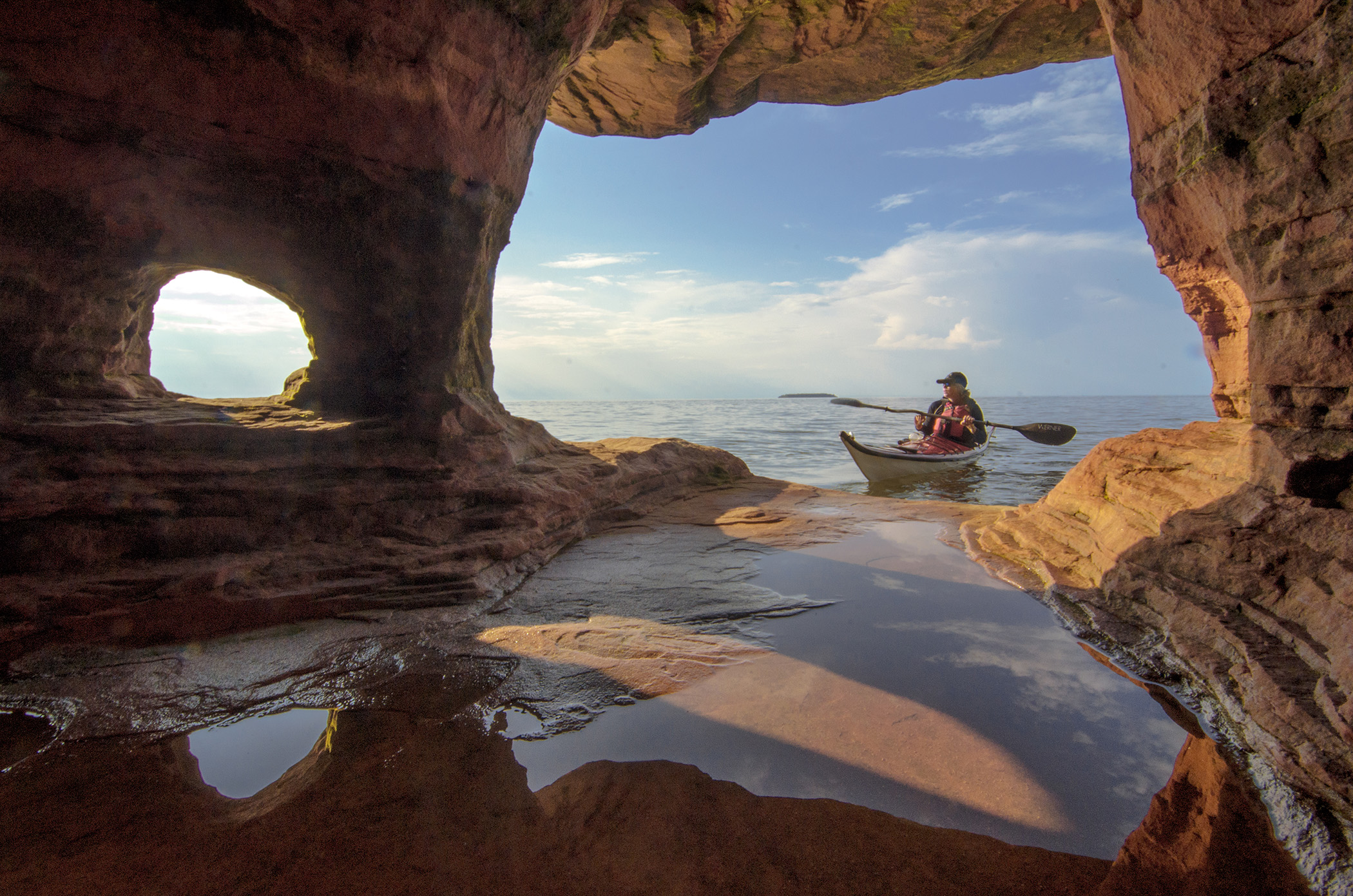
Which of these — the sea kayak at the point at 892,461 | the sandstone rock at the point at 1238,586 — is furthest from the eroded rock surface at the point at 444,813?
the sea kayak at the point at 892,461

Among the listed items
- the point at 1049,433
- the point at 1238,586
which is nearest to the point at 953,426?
the point at 1049,433

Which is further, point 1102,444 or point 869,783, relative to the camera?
point 1102,444

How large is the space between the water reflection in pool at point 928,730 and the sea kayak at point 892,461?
8.16 m

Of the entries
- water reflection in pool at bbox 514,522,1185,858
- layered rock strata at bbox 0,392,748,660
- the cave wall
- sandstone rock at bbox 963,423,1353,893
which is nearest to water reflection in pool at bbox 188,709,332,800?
water reflection in pool at bbox 514,522,1185,858

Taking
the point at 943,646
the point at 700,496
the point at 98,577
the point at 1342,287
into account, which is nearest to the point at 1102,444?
the point at 1342,287

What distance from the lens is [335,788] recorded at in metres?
2.18

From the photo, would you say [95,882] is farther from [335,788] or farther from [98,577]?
[98,577]

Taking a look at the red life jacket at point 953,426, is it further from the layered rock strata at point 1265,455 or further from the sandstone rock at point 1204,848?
the sandstone rock at point 1204,848

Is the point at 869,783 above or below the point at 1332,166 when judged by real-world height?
below

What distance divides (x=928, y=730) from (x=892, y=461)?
32.1 feet

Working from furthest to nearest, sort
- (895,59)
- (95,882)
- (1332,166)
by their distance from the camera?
1. (895,59)
2. (1332,166)
3. (95,882)

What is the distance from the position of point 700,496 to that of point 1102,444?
4.87m

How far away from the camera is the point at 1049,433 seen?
11.8m

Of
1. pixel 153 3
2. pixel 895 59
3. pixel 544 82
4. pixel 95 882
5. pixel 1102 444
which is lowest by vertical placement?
pixel 95 882
